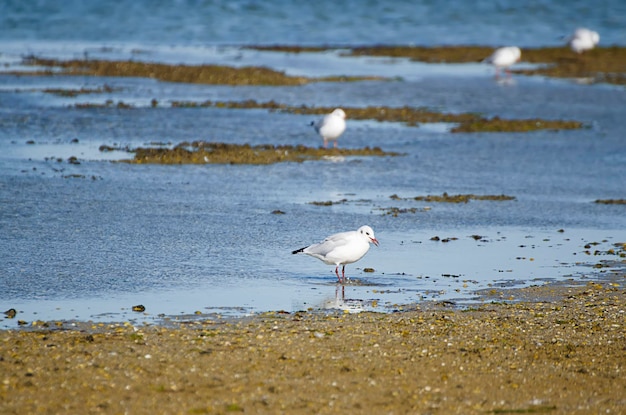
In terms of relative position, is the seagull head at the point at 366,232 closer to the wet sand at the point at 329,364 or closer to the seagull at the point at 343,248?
the seagull at the point at 343,248

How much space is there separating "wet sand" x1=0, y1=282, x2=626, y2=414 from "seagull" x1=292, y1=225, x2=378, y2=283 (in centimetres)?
174

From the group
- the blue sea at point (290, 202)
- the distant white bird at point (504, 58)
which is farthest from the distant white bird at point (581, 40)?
the blue sea at point (290, 202)

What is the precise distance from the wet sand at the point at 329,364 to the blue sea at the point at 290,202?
869 millimetres

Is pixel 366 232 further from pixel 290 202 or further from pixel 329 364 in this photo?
pixel 290 202

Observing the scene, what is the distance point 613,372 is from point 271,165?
12.7 meters

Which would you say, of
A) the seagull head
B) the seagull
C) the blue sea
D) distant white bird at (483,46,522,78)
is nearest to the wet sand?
the blue sea

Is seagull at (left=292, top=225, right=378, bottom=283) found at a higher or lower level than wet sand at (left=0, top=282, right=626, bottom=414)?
higher

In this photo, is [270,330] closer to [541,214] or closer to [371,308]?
[371,308]

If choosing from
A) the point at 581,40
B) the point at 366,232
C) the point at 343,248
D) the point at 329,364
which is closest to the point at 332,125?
the point at 366,232

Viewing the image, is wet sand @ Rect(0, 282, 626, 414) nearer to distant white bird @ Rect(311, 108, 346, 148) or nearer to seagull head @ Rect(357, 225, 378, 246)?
seagull head @ Rect(357, 225, 378, 246)

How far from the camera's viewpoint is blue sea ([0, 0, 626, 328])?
40.5 ft

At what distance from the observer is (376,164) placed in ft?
71.6

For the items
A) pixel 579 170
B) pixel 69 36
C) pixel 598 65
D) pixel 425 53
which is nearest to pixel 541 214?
pixel 579 170

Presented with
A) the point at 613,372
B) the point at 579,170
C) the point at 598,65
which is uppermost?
the point at 598,65
